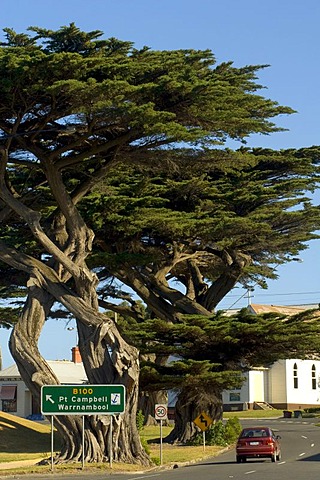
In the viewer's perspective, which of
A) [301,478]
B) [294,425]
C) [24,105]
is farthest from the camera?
[294,425]

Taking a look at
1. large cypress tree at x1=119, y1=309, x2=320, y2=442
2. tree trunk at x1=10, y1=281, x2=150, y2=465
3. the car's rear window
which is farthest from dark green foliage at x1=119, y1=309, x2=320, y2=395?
tree trunk at x1=10, y1=281, x2=150, y2=465

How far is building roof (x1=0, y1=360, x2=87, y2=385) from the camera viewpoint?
271ft

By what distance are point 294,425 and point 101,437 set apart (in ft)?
115

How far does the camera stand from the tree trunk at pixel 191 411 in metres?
50.3

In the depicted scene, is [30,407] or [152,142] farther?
[30,407]

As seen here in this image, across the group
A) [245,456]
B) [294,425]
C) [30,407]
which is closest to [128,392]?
[245,456]

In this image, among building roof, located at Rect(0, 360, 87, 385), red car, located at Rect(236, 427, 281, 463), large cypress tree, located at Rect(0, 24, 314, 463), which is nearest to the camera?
large cypress tree, located at Rect(0, 24, 314, 463)

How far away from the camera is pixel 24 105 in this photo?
35.9 m

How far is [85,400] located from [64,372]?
5130 centimetres

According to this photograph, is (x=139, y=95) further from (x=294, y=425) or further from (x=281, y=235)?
(x=294, y=425)

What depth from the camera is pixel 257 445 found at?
38906 mm

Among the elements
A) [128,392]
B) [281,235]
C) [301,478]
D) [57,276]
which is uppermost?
[281,235]

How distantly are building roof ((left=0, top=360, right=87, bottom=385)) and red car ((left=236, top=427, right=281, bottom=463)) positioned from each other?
140ft

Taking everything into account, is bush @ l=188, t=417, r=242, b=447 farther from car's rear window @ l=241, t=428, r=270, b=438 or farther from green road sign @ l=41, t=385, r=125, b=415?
green road sign @ l=41, t=385, r=125, b=415
